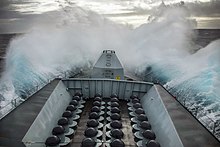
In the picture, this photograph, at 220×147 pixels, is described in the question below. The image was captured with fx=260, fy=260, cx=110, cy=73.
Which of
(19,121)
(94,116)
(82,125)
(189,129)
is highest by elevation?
(19,121)

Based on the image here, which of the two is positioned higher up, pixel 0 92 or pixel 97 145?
pixel 97 145

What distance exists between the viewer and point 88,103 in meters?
12.5

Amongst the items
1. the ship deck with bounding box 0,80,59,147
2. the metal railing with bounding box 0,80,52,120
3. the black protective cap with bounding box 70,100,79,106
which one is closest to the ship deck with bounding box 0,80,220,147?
the ship deck with bounding box 0,80,59,147

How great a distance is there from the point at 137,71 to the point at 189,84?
1276cm

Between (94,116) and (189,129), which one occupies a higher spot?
(189,129)

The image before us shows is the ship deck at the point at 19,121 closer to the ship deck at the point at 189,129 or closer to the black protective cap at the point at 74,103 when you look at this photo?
the black protective cap at the point at 74,103

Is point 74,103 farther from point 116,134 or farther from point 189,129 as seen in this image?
point 189,129

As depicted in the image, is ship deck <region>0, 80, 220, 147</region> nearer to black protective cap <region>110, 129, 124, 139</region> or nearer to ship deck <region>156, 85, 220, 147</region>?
ship deck <region>156, 85, 220, 147</region>

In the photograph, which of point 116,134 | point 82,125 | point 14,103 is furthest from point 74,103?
point 116,134

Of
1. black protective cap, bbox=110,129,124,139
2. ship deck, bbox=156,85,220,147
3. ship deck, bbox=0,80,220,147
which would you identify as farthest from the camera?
black protective cap, bbox=110,129,124,139

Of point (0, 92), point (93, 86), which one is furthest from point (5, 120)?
point (0, 92)

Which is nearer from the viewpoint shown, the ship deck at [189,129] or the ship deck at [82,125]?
the ship deck at [82,125]

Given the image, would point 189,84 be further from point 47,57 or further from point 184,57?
point 47,57

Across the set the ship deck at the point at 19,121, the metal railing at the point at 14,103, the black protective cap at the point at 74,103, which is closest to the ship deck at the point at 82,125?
the ship deck at the point at 19,121
